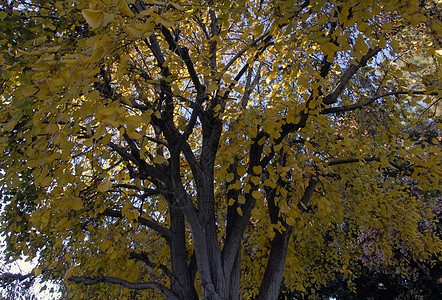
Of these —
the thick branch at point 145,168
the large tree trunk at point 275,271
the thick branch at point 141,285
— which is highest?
the thick branch at point 145,168

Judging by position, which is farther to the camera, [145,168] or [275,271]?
[275,271]

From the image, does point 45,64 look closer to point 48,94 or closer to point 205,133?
point 48,94

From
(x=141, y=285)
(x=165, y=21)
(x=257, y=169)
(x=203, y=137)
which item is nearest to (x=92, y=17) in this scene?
(x=165, y=21)

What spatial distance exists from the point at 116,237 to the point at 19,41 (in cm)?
260

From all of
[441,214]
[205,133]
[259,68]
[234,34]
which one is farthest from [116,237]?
[441,214]

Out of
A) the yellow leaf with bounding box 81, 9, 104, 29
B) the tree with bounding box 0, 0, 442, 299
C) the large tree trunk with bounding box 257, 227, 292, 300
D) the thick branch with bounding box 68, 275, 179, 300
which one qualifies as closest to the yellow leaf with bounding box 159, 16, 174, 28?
the tree with bounding box 0, 0, 442, 299

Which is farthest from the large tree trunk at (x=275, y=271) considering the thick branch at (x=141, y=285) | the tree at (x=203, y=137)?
the thick branch at (x=141, y=285)

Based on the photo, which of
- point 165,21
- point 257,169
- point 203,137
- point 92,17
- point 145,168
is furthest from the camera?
point 203,137

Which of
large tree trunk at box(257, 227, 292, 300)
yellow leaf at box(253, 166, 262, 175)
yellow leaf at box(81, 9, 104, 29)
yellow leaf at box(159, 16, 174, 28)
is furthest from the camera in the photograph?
large tree trunk at box(257, 227, 292, 300)

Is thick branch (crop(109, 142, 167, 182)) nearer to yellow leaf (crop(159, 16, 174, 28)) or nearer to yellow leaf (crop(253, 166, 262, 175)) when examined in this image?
yellow leaf (crop(253, 166, 262, 175))

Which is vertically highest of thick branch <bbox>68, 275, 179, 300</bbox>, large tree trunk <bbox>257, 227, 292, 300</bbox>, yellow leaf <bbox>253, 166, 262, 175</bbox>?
yellow leaf <bbox>253, 166, 262, 175</bbox>

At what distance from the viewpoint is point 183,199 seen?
3598 millimetres

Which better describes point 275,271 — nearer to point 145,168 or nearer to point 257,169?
point 257,169

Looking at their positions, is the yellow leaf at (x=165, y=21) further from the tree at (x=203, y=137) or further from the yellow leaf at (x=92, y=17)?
the yellow leaf at (x=92, y=17)
